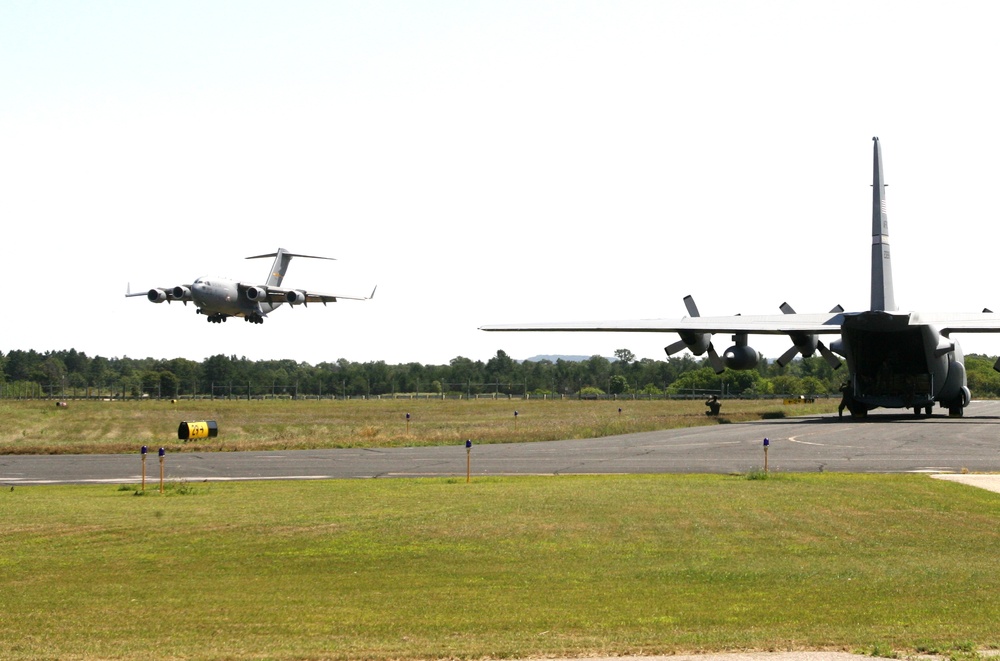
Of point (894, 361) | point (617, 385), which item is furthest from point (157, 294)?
point (617, 385)

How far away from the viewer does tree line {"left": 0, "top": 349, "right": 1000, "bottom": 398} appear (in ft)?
464

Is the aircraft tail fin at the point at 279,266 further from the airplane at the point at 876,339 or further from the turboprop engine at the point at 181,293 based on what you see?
the airplane at the point at 876,339

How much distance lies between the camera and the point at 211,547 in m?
15.2

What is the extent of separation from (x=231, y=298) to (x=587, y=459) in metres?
45.6

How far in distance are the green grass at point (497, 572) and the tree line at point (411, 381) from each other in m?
109

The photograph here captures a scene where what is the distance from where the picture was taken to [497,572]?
13.3 meters

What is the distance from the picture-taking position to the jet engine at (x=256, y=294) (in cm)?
7362

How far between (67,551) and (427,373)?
577 feet

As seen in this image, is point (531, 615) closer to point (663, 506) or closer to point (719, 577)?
point (719, 577)

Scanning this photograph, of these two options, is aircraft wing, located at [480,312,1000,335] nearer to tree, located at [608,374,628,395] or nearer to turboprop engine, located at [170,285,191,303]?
turboprop engine, located at [170,285,191,303]

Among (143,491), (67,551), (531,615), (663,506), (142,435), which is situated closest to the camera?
(531,615)

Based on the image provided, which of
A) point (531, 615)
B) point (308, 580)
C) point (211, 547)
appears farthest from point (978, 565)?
point (211, 547)

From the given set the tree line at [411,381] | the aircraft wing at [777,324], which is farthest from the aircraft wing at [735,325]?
the tree line at [411,381]

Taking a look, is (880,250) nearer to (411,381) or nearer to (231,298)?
(231,298)
